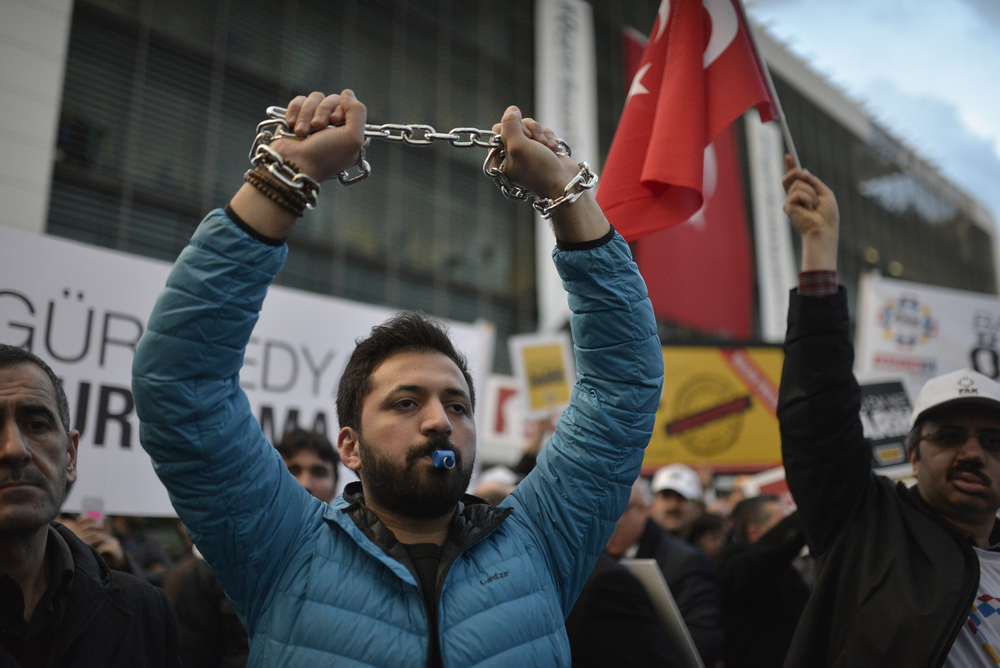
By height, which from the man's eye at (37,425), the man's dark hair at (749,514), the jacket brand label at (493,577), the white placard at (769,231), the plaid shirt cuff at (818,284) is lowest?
the man's dark hair at (749,514)

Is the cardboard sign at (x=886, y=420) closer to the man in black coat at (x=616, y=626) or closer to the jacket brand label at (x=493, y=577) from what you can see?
the man in black coat at (x=616, y=626)

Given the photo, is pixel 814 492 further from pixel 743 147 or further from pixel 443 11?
pixel 743 147

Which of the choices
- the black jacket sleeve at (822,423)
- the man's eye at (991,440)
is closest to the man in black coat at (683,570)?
the black jacket sleeve at (822,423)

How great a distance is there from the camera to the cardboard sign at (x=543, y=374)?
289 inches

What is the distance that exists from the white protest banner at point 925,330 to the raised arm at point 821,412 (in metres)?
4.47

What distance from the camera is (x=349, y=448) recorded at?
75.5 inches

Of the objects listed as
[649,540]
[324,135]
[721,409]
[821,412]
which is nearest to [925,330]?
[721,409]

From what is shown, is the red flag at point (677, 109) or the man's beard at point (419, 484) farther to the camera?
the red flag at point (677, 109)

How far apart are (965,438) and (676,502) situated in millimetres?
3760

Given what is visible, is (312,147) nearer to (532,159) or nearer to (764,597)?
(532,159)

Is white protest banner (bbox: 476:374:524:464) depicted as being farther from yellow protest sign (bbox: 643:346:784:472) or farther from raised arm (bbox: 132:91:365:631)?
raised arm (bbox: 132:91:365:631)

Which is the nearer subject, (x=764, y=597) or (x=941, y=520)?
(x=941, y=520)

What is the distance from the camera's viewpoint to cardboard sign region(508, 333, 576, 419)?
735cm

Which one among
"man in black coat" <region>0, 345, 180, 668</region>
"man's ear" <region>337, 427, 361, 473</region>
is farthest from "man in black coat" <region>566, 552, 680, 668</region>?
"man in black coat" <region>0, 345, 180, 668</region>
